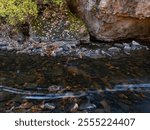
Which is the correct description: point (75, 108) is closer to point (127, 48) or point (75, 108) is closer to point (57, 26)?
point (127, 48)

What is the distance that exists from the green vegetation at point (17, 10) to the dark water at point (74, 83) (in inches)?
44.4

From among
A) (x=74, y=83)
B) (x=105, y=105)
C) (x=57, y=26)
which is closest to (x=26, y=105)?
(x=74, y=83)

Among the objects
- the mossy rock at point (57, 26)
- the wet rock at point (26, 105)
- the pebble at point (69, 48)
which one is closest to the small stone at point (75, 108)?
the wet rock at point (26, 105)

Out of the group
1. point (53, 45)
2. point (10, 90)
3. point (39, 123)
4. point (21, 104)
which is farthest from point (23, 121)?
point (53, 45)

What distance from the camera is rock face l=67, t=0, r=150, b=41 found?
7.61 meters

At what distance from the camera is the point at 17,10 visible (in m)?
8.18

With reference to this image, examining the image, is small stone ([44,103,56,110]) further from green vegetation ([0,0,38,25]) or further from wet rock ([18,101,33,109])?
green vegetation ([0,0,38,25])

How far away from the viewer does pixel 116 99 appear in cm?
565

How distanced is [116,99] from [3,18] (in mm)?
4373

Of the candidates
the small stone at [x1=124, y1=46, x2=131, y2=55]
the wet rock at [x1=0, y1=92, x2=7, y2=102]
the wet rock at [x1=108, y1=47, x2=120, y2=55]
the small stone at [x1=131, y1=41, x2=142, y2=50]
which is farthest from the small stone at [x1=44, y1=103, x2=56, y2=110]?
the small stone at [x1=131, y1=41, x2=142, y2=50]

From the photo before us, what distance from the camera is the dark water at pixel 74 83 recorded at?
5441 mm

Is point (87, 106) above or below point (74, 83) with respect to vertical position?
below

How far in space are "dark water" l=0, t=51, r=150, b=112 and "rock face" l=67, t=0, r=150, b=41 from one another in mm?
964

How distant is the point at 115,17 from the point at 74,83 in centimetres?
257
